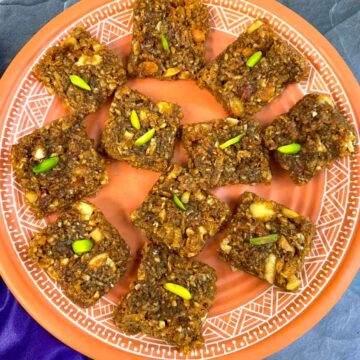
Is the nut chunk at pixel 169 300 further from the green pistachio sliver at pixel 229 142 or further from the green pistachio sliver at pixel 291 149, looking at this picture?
the green pistachio sliver at pixel 291 149

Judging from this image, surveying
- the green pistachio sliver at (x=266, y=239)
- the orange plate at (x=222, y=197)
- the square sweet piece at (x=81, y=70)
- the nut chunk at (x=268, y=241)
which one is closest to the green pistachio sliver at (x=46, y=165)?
the orange plate at (x=222, y=197)

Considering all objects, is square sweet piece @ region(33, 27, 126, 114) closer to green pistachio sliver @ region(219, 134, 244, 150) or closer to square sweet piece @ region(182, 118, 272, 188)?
square sweet piece @ region(182, 118, 272, 188)

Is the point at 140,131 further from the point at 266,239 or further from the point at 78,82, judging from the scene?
the point at 266,239

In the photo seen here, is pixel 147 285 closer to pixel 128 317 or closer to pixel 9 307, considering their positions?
pixel 128 317

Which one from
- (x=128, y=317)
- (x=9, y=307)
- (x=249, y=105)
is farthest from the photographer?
(x=9, y=307)

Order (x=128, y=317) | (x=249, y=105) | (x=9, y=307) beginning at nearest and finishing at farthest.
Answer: (x=128, y=317) < (x=249, y=105) < (x=9, y=307)

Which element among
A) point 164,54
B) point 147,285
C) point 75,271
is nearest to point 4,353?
point 75,271

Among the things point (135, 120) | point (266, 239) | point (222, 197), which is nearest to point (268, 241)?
point (266, 239)

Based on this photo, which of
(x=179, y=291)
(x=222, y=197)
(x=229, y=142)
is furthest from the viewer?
(x=222, y=197)
